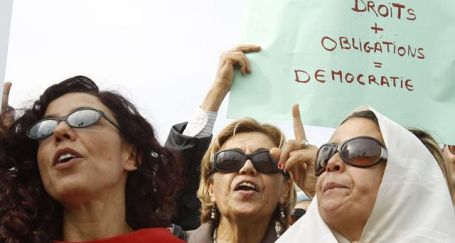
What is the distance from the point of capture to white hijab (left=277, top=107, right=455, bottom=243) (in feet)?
11.9

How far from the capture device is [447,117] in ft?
15.0

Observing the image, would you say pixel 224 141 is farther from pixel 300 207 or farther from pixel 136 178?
pixel 136 178

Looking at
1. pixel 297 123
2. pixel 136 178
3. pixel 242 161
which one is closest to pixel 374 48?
pixel 297 123

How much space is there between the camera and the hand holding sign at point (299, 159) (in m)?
4.40

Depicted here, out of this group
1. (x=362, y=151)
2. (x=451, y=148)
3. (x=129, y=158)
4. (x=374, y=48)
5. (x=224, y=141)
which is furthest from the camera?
(x=451, y=148)

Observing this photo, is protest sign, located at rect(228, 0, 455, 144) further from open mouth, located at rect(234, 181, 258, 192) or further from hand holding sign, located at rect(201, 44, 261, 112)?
open mouth, located at rect(234, 181, 258, 192)

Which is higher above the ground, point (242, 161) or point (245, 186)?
point (242, 161)

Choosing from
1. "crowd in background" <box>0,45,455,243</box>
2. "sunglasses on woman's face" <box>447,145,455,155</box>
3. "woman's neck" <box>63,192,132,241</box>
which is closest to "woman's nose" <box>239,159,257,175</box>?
"crowd in background" <box>0,45,455,243</box>

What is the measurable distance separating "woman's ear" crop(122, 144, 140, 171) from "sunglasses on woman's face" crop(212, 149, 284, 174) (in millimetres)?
788

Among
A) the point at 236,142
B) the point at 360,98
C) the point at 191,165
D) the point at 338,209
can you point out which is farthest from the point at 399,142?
the point at 191,165

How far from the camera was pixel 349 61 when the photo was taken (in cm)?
462

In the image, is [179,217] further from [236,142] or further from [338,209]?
[338,209]

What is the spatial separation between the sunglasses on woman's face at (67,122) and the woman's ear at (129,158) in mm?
210

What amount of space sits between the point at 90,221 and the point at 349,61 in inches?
62.9
